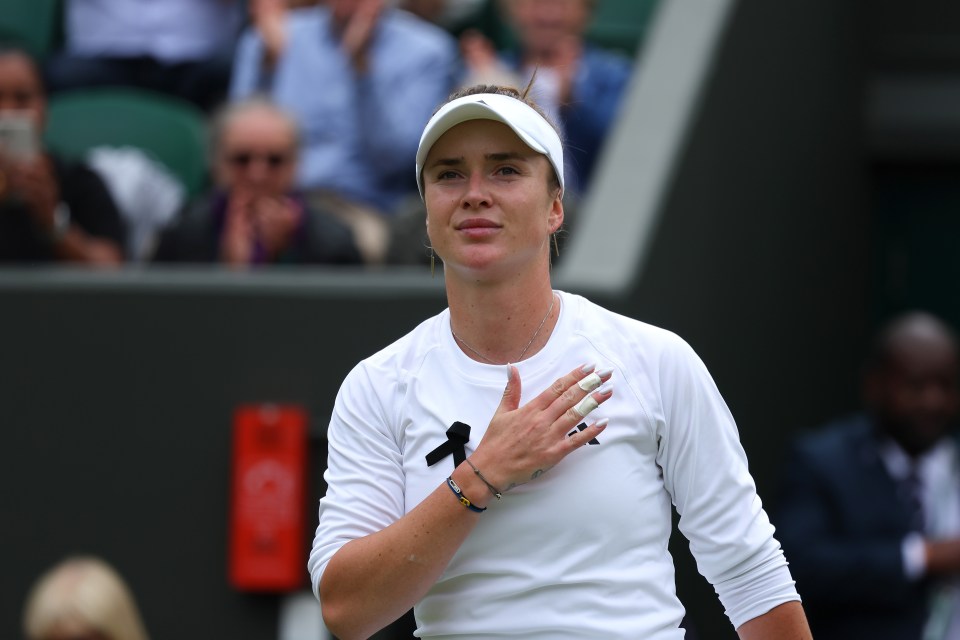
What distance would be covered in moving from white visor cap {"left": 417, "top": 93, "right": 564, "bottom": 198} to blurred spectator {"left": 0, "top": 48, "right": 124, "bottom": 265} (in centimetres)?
344

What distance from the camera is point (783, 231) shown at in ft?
22.3

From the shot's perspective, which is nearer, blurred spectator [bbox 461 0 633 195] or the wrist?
the wrist

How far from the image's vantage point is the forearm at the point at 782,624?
101 inches

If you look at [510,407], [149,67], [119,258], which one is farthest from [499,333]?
[149,67]

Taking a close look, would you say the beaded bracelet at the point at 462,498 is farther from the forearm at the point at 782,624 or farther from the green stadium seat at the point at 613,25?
the green stadium seat at the point at 613,25

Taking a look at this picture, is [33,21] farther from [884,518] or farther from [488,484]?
[488,484]

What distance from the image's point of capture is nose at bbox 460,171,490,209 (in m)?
2.52

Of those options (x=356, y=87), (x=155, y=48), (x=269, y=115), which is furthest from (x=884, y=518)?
(x=155, y=48)

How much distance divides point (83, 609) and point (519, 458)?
2.50 m

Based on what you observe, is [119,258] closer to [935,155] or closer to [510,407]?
[510,407]

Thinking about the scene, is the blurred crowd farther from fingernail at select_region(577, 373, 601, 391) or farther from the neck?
fingernail at select_region(577, 373, 601, 391)

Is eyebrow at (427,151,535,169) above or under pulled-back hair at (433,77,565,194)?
→ under

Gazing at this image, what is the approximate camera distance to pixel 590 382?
243 centimetres

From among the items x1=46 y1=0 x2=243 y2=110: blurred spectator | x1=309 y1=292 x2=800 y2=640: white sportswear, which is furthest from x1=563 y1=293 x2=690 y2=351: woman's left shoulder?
x1=46 y1=0 x2=243 y2=110: blurred spectator
